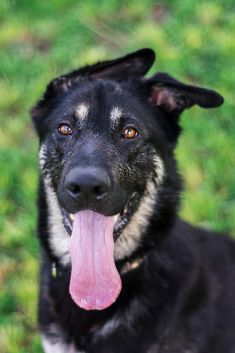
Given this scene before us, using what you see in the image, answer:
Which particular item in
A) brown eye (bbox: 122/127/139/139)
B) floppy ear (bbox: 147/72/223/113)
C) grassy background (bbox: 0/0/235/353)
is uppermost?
floppy ear (bbox: 147/72/223/113)

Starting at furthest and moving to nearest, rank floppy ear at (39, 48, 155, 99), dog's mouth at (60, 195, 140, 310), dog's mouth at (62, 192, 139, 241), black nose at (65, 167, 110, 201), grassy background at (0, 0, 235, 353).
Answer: grassy background at (0, 0, 235, 353) → floppy ear at (39, 48, 155, 99) → dog's mouth at (62, 192, 139, 241) → dog's mouth at (60, 195, 140, 310) → black nose at (65, 167, 110, 201)

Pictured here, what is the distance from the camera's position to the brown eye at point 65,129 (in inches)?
125

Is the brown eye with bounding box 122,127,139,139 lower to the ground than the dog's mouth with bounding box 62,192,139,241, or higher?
higher

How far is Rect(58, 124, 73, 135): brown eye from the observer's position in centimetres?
318

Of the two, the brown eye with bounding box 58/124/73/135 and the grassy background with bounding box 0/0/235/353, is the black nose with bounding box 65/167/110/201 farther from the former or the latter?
the grassy background with bounding box 0/0/235/353

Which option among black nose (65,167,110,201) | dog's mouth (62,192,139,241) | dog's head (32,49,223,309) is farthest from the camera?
dog's mouth (62,192,139,241)

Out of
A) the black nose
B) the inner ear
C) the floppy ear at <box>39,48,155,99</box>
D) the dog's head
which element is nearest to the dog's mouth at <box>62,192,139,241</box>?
the dog's head

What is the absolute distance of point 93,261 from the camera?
9.89ft

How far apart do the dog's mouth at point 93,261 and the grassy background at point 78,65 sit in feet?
3.86

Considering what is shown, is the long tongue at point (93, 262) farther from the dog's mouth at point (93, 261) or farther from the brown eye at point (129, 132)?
the brown eye at point (129, 132)

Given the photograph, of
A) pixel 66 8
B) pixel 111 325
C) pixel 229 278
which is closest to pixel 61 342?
pixel 111 325

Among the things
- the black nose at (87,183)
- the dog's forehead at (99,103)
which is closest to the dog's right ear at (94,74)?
the dog's forehead at (99,103)

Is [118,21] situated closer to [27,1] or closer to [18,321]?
[27,1]

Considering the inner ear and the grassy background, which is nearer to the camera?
the inner ear
